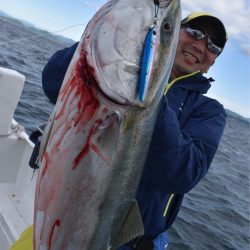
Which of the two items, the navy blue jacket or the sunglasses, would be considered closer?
the navy blue jacket

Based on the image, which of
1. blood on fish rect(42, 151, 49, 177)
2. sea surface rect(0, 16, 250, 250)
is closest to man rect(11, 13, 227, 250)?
blood on fish rect(42, 151, 49, 177)

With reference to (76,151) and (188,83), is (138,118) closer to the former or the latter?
(76,151)

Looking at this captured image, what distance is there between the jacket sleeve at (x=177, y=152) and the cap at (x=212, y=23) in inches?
31.8

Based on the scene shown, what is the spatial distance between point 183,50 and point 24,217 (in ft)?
9.61

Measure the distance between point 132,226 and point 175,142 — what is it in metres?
0.56

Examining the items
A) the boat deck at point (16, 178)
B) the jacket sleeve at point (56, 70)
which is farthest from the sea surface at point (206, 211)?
the jacket sleeve at point (56, 70)

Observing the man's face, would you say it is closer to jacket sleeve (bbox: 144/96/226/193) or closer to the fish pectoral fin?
jacket sleeve (bbox: 144/96/226/193)

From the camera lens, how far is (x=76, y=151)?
199 cm

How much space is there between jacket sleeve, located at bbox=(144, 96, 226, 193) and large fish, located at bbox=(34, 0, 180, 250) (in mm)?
141

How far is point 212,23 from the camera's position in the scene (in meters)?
2.92

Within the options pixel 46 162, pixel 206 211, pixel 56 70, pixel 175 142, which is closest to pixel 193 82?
pixel 175 142

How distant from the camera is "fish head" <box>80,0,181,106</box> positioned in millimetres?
1901

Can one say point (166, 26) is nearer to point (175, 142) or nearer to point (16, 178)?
point (175, 142)

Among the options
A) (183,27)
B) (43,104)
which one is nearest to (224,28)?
(183,27)
